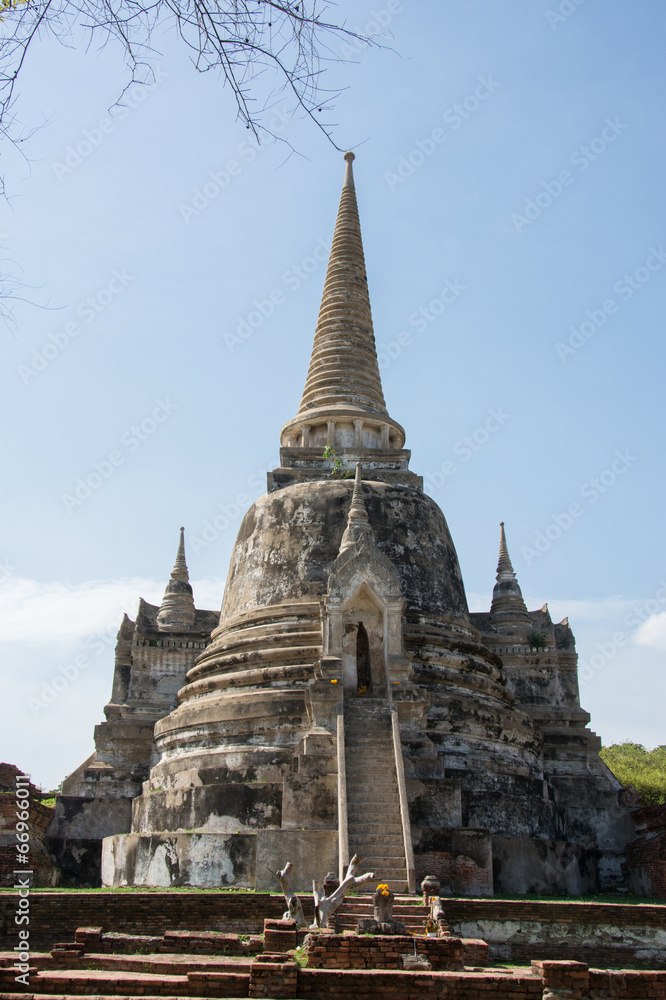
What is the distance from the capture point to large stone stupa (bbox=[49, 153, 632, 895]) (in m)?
15.2

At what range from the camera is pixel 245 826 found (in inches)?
639

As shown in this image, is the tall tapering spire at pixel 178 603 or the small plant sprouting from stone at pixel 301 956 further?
the tall tapering spire at pixel 178 603

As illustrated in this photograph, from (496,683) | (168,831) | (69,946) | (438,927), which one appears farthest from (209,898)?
(496,683)

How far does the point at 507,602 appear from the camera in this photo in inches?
1023

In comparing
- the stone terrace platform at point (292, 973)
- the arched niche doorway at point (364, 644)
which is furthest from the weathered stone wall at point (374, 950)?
the arched niche doorway at point (364, 644)

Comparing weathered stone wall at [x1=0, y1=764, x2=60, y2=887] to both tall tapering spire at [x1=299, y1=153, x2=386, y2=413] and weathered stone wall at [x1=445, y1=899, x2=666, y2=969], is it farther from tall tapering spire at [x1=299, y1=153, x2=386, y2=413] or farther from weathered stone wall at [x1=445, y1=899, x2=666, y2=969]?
tall tapering spire at [x1=299, y1=153, x2=386, y2=413]

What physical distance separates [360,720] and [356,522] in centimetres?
502

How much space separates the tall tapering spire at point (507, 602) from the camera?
83.1ft

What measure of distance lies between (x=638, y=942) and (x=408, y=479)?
13460mm

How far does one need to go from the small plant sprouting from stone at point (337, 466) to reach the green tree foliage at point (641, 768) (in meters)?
11.2

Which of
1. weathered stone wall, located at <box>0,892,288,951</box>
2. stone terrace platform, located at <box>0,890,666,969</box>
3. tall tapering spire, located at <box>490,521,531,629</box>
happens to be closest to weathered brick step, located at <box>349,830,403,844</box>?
stone terrace platform, located at <box>0,890,666,969</box>

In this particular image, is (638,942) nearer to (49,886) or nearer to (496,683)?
(496,683)

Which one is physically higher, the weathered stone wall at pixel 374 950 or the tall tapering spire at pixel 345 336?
the tall tapering spire at pixel 345 336

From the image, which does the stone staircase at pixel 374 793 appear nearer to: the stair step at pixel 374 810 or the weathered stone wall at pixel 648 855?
the stair step at pixel 374 810
